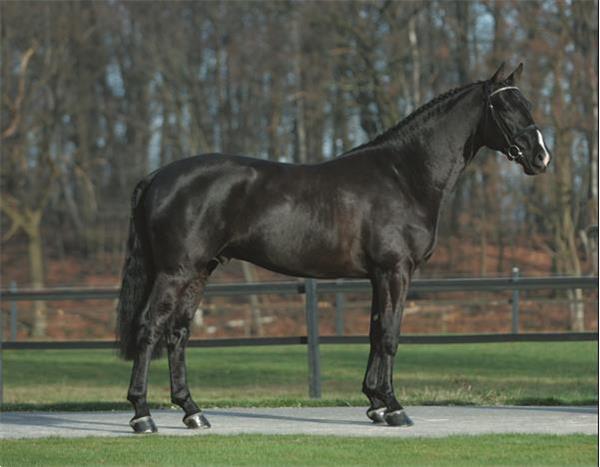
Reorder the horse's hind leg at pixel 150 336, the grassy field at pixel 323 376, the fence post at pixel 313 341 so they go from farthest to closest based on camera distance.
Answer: the fence post at pixel 313 341 → the grassy field at pixel 323 376 → the horse's hind leg at pixel 150 336

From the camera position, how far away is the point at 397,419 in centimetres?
874

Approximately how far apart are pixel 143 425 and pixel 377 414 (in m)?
1.74

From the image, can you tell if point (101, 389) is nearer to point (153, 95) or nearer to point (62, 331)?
point (62, 331)

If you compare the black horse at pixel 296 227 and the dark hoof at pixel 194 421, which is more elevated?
the black horse at pixel 296 227

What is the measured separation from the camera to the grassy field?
1167cm

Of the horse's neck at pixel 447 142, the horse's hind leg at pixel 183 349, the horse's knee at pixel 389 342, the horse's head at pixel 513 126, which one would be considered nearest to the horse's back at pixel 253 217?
the horse's hind leg at pixel 183 349

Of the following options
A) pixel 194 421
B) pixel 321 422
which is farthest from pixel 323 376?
pixel 194 421

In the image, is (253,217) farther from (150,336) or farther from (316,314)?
(316,314)

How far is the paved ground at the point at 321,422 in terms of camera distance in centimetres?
856

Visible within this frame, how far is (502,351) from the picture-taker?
72.8 feet

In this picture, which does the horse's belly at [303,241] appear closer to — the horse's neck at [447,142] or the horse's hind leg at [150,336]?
the horse's hind leg at [150,336]

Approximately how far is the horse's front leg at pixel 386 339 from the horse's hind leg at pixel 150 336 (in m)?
1.49

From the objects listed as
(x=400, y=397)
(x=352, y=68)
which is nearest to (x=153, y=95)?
(x=352, y=68)

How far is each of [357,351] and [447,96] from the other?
45.1 ft
